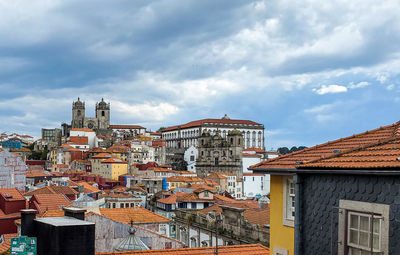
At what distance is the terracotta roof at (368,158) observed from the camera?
5586 mm

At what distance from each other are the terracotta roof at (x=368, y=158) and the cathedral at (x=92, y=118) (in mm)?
148566

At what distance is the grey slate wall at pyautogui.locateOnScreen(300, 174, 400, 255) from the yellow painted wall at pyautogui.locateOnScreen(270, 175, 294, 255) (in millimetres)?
1109

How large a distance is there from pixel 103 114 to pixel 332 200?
502 ft

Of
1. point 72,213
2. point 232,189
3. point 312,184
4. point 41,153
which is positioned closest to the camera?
point 312,184

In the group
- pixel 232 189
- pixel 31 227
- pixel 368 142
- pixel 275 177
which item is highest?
pixel 368 142

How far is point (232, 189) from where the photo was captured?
93562 mm

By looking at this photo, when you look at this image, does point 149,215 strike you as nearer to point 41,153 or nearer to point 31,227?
point 31,227

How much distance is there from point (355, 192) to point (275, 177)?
2.54 m

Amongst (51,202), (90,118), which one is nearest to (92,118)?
(90,118)

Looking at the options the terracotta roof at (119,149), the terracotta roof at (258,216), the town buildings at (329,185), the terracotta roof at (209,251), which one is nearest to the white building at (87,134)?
the terracotta roof at (119,149)

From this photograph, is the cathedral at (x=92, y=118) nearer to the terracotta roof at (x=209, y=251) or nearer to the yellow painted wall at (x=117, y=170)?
the yellow painted wall at (x=117, y=170)

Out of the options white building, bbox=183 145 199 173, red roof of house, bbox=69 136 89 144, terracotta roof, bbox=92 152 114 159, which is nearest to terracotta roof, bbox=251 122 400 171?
terracotta roof, bbox=92 152 114 159

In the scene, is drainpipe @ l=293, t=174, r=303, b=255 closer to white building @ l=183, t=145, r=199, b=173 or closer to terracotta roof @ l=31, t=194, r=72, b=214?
terracotta roof @ l=31, t=194, r=72, b=214

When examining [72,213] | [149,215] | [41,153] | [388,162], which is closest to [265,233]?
[149,215]
